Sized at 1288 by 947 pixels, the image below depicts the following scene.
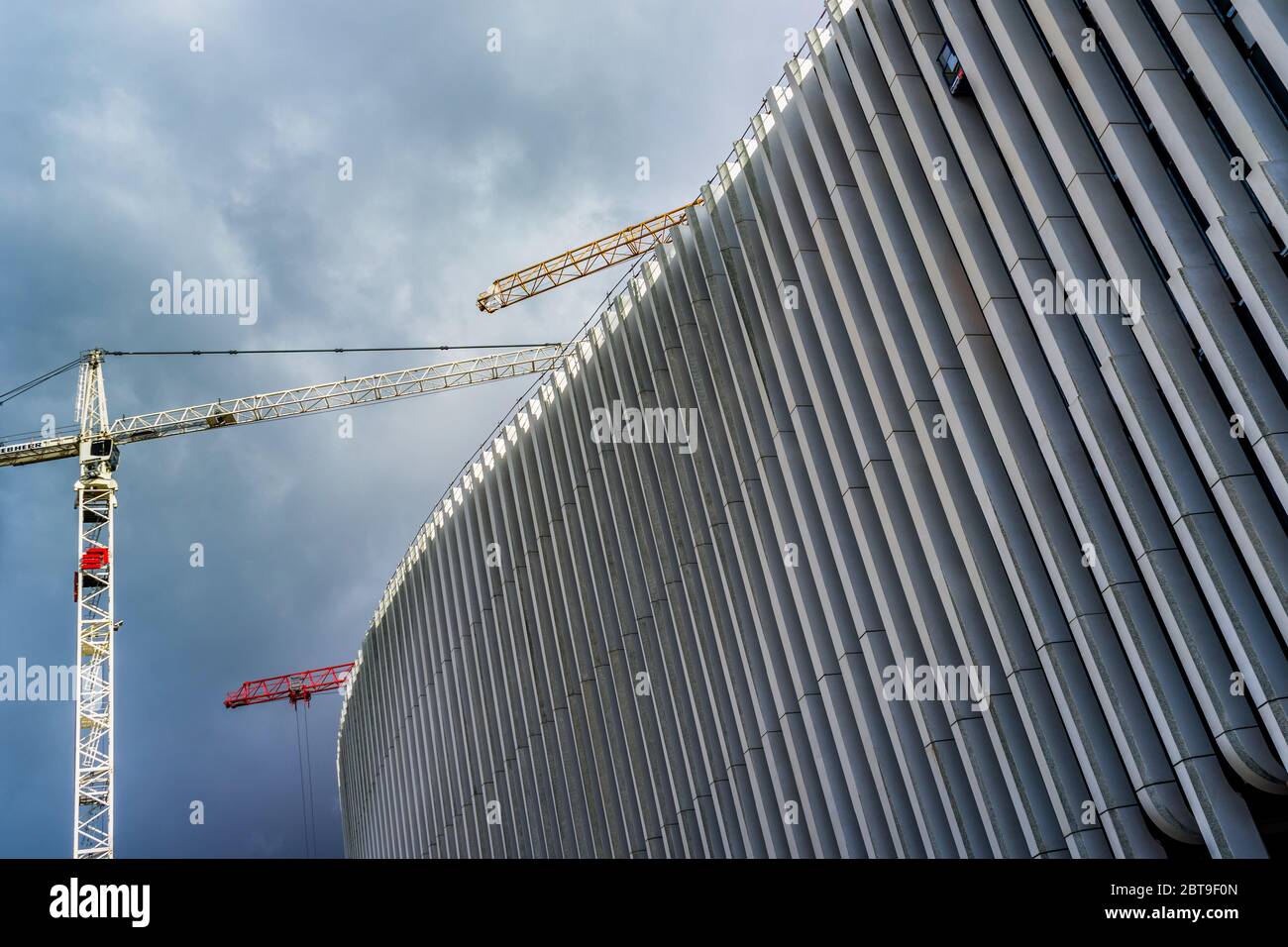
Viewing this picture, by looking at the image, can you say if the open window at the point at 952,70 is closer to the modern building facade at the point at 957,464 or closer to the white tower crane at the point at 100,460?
the modern building facade at the point at 957,464

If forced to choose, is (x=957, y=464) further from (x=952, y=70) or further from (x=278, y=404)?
(x=278, y=404)

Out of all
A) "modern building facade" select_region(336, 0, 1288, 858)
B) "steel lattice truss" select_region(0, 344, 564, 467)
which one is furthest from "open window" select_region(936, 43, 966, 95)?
"steel lattice truss" select_region(0, 344, 564, 467)

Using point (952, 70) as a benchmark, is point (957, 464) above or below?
below

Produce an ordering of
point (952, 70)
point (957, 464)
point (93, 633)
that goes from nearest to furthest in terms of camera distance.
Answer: point (957, 464) → point (952, 70) → point (93, 633)

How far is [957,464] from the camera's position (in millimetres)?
21500

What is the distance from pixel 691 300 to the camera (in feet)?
99.6

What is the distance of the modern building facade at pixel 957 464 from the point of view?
17.0 metres

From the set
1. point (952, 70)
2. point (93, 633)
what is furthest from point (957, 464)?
point (93, 633)

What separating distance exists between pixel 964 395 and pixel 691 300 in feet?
34.1

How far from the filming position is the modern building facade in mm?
17016

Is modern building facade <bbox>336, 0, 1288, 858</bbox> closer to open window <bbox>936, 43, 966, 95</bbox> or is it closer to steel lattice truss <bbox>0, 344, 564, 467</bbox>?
open window <bbox>936, 43, 966, 95</bbox>

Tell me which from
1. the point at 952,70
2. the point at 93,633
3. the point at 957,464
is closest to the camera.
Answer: the point at 957,464

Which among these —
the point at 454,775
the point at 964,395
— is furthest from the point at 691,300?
the point at 454,775
